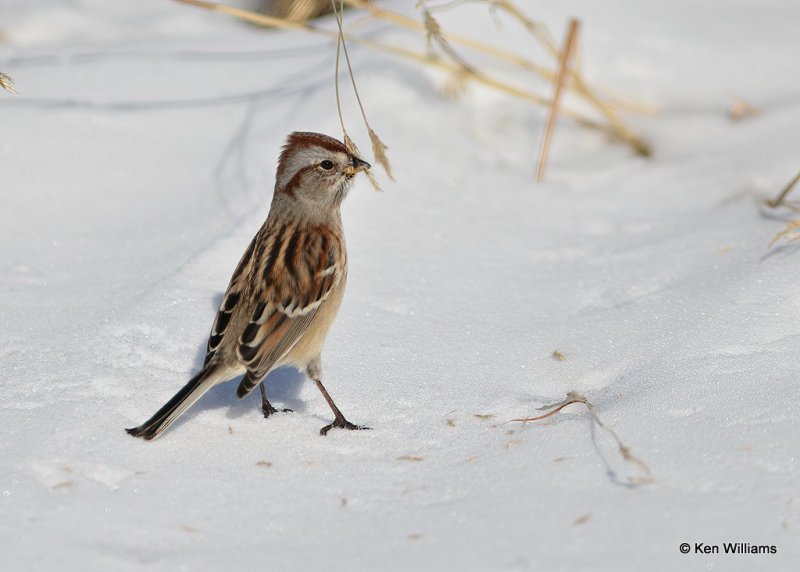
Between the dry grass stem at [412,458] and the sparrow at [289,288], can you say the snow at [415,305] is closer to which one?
the dry grass stem at [412,458]

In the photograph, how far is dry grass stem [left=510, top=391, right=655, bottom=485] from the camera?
3.03 m

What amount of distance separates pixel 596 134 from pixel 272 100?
6.96ft

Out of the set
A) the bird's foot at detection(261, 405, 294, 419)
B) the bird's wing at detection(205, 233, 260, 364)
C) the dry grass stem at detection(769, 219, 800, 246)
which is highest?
the dry grass stem at detection(769, 219, 800, 246)

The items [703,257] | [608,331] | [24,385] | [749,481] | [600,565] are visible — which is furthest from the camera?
[703,257]

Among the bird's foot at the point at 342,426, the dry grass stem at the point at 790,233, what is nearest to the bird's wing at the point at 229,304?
the bird's foot at the point at 342,426

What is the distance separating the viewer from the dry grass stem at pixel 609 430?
3.03 metres

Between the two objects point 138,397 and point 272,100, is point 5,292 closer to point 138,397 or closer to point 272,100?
point 138,397

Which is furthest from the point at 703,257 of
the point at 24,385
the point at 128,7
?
the point at 128,7

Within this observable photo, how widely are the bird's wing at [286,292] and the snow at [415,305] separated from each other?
27 cm

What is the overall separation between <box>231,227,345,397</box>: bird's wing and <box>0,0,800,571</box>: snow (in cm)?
27

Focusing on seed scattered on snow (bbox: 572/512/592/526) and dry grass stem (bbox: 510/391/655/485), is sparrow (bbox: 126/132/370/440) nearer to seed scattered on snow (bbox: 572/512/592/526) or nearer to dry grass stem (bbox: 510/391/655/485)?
dry grass stem (bbox: 510/391/655/485)

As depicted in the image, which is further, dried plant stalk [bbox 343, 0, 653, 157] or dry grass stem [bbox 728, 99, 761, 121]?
dry grass stem [bbox 728, 99, 761, 121]

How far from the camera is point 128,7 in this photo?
7.43 metres

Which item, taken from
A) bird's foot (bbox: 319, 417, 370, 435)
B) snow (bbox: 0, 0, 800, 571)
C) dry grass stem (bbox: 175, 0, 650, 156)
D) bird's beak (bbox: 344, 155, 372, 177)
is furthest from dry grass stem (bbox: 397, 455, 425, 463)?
dry grass stem (bbox: 175, 0, 650, 156)
